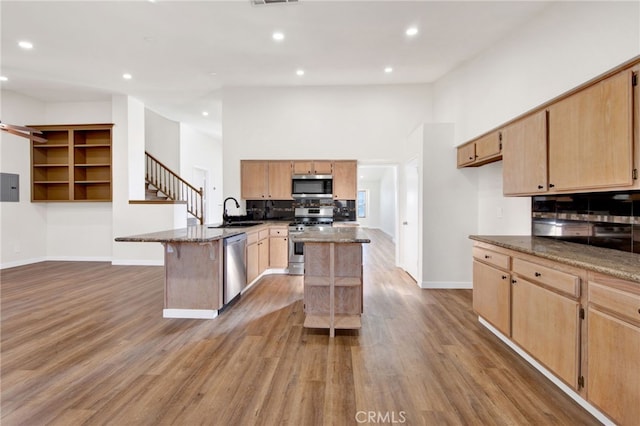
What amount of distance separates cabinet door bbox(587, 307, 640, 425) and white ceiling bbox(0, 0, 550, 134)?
299 centimetres

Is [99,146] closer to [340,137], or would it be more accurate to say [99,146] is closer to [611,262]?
[340,137]

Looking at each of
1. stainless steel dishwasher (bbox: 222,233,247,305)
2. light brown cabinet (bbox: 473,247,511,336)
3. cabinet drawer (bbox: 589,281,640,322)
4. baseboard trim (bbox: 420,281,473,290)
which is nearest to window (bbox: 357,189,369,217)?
baseboard trim (bbox: 420,281,473,290)

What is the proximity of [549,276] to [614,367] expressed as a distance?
→ 23.2 inches

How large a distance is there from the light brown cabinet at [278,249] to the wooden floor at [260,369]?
145cm

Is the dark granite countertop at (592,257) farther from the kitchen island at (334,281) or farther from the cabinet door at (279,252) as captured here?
the cabinet door at (279,252)

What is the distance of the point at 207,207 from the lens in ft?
28.5

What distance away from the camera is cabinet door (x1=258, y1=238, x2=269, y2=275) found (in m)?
4.53

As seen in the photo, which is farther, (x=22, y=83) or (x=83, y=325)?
(x=22, y=83)

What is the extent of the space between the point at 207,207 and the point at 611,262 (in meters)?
8.73

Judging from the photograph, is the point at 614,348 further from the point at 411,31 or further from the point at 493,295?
the point at 411,31

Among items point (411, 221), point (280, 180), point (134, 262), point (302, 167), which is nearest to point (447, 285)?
point (411, 221)

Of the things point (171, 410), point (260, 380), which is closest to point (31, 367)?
point (171, 410)

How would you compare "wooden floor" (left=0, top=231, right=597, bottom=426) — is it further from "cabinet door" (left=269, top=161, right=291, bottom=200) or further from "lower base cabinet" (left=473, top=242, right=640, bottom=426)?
"cabinet door" (left=269, top=161, right=291, bottom=200)

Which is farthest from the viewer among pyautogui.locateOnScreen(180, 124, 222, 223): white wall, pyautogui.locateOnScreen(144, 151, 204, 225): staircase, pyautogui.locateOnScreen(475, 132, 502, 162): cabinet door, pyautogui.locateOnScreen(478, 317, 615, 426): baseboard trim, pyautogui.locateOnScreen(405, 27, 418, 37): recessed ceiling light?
pyautogui.locateOnScreen(180, 124, 222, 223): white wall
